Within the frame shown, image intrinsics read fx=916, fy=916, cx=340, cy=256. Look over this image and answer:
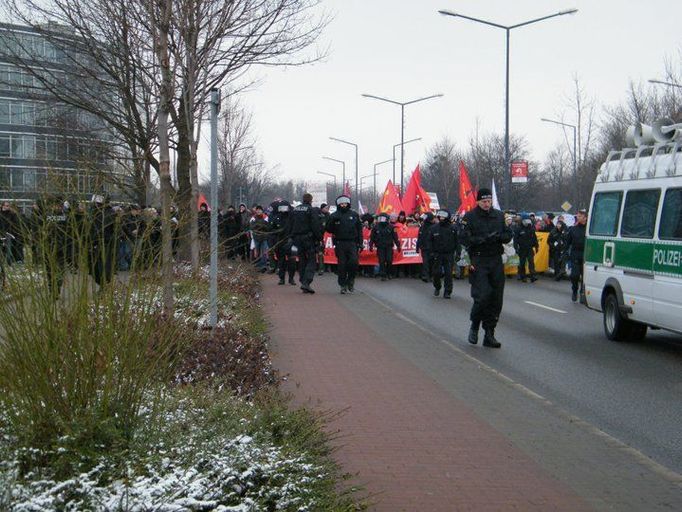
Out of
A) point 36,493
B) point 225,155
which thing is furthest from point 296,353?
point 225,155

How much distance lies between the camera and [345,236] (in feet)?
61.6

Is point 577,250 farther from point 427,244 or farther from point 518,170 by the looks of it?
point 518,170

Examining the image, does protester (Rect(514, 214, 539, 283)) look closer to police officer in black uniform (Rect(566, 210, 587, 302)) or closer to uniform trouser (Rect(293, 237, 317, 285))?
police officer in black uniform (Rect(566, 210, 587, 302))

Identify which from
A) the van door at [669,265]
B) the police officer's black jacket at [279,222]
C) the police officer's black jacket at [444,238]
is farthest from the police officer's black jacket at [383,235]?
the van door at [669,265]

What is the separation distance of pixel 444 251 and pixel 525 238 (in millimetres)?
5664

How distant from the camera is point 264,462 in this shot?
4.63 m

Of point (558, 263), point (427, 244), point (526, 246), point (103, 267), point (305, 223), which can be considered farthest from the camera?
point (558, 263)

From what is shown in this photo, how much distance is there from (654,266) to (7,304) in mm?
8789

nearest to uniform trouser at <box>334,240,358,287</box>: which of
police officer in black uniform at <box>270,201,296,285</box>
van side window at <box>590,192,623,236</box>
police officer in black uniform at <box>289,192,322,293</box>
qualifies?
police officer in black uniform at <box>289,192,322,293</box>

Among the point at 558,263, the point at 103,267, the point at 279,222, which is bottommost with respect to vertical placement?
the point at 558,263

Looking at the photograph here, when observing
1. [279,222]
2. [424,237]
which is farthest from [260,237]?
[424,237]

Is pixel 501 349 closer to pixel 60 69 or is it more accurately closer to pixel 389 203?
pixel 60 69

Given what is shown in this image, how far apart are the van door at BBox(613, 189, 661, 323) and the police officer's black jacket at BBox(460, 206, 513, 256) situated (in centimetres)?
176

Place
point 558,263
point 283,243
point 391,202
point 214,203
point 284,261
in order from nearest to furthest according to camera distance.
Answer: point 214,203 → point 283,243 → point 284,261 → point 558,263 → point 391,202
